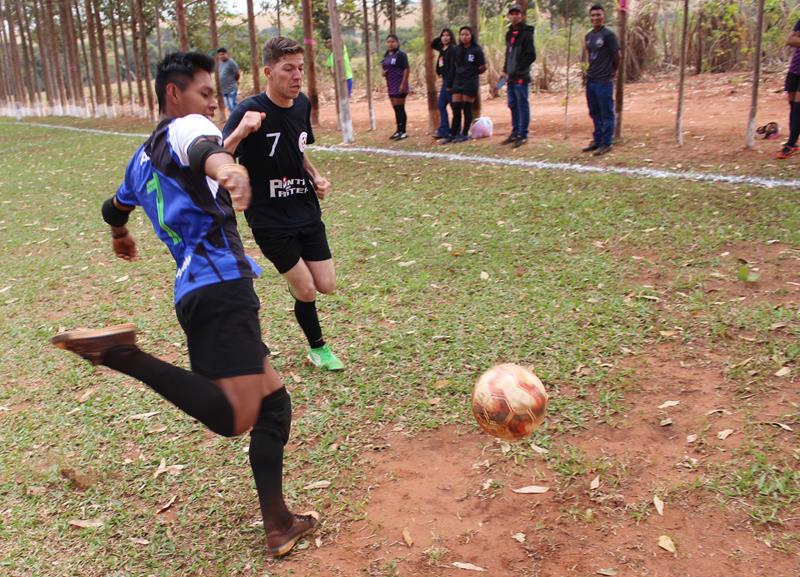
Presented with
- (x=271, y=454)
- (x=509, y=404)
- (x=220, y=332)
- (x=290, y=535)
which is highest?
(x=220, y=332)

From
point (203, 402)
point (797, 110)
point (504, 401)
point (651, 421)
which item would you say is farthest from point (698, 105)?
point (203, 402)

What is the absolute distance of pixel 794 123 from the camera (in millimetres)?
8922

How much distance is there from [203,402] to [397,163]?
987 cm

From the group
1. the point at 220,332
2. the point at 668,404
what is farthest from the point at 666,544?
the point at 220,332

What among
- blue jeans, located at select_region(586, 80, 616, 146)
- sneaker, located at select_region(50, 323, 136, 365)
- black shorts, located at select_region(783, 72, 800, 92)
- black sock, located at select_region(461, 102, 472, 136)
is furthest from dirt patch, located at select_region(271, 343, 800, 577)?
black sock, located at select_region(461, 102, 472, 136)

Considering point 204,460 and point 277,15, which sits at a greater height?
point 277,15

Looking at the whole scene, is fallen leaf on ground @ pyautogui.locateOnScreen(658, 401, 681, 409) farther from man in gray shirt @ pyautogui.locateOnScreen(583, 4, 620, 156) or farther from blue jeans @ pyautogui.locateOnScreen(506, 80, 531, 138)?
blue jeans @ pyautogui.locateOnScreen(506, 80, 531, 138)

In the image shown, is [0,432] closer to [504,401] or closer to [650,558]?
[504,401]

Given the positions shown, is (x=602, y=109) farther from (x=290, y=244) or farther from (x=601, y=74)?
(x=290, y=244)

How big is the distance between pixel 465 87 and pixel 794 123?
5.58m

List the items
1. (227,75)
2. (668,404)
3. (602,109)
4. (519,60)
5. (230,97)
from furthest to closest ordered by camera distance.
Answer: (230,97), (227,75), (519,60), (602,109), (668,404)

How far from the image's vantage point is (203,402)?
283cm

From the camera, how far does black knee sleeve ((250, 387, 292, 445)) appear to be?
123 inches

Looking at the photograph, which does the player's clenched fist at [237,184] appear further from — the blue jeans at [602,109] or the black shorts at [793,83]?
the blue jeans at [602,109]
